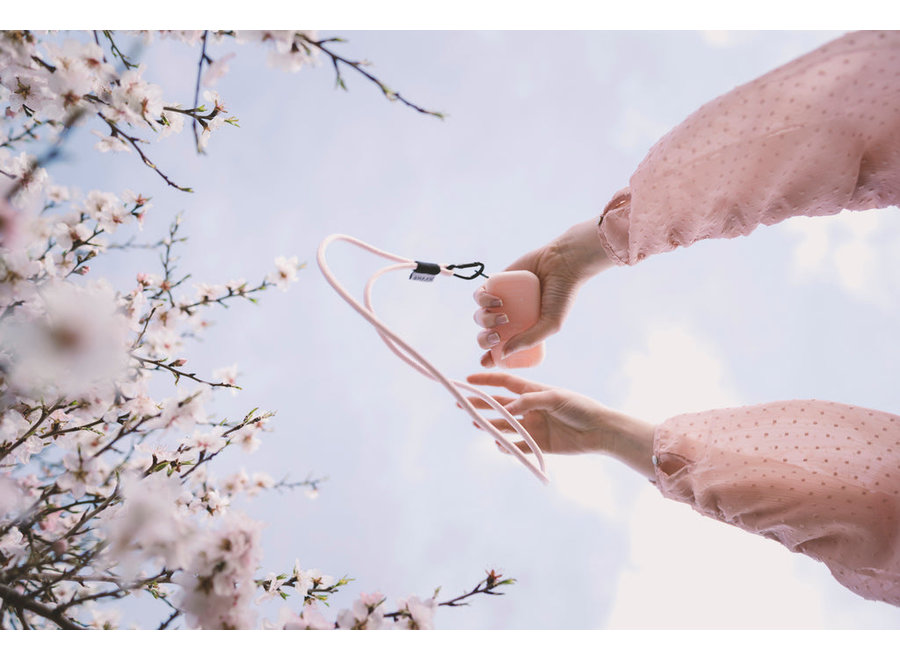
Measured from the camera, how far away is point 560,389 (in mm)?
1069

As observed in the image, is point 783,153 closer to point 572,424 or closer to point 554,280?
point 554,280

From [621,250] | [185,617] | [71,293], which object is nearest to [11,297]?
[71,293]

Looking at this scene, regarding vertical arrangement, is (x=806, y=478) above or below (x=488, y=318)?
below

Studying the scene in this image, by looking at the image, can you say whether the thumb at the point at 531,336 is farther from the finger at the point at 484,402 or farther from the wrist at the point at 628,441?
the wrist at the point at 628,441

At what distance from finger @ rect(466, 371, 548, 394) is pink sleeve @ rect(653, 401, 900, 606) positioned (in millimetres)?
281

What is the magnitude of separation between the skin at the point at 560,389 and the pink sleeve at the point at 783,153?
19 cm

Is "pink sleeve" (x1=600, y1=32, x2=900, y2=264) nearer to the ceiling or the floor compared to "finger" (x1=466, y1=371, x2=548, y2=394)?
nearer to the ceiling

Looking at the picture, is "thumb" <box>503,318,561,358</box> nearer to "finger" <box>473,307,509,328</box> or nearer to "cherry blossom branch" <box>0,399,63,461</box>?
"finger" <box>473,307,509,328</box>

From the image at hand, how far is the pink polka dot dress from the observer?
0.73m

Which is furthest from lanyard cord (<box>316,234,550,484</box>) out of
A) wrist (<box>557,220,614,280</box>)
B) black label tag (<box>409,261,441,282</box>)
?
wrist (<box>557,220,614,280</box>)

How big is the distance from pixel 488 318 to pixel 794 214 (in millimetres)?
564

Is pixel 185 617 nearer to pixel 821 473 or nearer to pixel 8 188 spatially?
pixel 8 188

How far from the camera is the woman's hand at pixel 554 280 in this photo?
1.10 metres

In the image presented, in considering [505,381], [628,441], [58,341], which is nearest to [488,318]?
[505,381]
